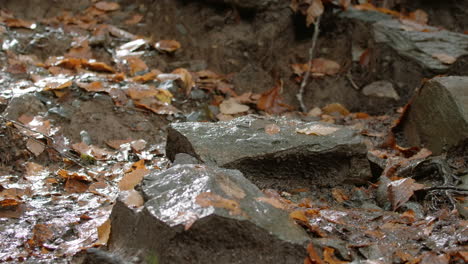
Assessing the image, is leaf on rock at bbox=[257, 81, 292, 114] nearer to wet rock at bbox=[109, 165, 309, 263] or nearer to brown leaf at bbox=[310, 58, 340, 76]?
Answer: brown leaf at bbox=[310, 58, 340, 76]

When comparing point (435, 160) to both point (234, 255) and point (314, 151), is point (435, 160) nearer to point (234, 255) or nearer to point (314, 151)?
point (314, 151)

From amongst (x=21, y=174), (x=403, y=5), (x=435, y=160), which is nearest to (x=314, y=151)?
(x=435, y=160)

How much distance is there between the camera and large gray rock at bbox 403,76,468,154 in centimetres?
321

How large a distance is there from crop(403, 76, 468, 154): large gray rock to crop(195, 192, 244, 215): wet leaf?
1.90m

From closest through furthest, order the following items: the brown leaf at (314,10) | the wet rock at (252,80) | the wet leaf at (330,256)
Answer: the wet leaf at (330,256)
the wet rock at (252,80)
the brown leaf at (314,10)

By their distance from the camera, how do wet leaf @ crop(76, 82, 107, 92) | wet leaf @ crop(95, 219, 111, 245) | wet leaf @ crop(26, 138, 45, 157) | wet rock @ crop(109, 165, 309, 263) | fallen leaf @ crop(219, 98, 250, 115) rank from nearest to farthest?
wet rock @ crop(109, 165, 309, 263) → wet leaf @ crop(95, 219, 111, 245) → wet leaf @ crop(26, 138, 45, 157) → wet leaf @ crop(76, 82, 107, 92) → fallen leaf @ crop(219, 98, 250, 115)

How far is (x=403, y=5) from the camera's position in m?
5.61

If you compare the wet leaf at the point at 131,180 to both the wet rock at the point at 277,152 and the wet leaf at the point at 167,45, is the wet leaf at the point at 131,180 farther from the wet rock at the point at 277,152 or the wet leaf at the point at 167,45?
the wet leaf at the point at 167,45

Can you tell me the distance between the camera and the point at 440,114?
3.40 m

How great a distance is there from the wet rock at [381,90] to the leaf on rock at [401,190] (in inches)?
84.1

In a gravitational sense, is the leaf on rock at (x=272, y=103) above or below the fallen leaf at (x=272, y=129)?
below

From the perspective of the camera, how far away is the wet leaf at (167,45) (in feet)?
16.2

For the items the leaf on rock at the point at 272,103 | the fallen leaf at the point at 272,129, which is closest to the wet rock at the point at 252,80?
the leaf on rock at the point at 272,103

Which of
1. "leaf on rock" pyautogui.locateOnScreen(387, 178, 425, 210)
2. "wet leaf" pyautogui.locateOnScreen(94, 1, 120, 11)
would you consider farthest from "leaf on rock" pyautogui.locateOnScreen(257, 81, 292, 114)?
"leaf on rock" pyautogui.locateOnScreen(387, 178, 425, 210)
